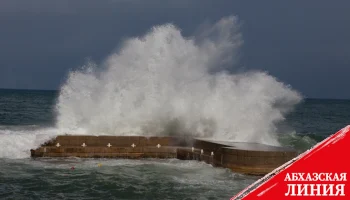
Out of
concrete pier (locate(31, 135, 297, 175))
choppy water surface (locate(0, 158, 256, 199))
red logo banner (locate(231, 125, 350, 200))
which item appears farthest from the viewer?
concrete pier (locate(31, 135, 297, 175))

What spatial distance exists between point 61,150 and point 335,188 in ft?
44.1

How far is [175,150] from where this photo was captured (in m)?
15.3

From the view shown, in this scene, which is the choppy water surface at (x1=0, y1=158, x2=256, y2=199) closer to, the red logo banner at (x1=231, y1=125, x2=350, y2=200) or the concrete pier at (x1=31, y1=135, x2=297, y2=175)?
the concrete pier at (x1=31, y1=135, x2=297, y2=175)

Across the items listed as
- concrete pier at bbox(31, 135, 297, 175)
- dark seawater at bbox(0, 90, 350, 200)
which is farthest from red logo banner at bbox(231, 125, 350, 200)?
concrete pier at bbox(31, 135, 297, 175)

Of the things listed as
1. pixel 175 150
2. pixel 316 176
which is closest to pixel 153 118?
pixel 175 150

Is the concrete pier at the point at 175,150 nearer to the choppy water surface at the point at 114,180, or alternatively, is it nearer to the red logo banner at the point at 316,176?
the choppy water surface at the point at 114,180

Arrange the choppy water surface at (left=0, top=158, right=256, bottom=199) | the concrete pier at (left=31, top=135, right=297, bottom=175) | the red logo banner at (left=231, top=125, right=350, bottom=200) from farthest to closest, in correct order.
A: the concrete pier at (left=31, top=135, right=297, bottom=175) < the choppy water surface at (left=0, top=158, right=256, bottom=199) < the red logo banner at (left=231, top=125, right=350, bottom=200)

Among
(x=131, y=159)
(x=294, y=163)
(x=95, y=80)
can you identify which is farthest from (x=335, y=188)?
(x=95, y=80)

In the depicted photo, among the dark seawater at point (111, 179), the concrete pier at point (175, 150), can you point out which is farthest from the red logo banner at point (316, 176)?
the concrete pier at point (175, 150)

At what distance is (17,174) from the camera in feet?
38.2

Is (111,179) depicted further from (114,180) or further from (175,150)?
(175,150)

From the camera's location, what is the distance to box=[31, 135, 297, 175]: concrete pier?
1245cm

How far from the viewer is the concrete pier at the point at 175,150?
12453 mm

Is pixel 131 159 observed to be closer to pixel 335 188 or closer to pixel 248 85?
pixel 248 85
